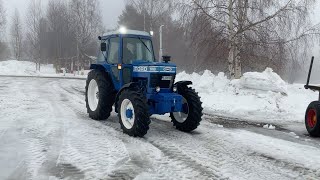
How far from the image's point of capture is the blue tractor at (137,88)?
710 cm

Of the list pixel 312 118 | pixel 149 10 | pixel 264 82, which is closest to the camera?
pixel 312 118

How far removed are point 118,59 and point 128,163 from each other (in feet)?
11.3

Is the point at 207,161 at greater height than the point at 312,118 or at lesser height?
lesser

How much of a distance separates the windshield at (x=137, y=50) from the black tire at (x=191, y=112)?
49.6 inches

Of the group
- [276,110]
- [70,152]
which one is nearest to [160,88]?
[70,152]

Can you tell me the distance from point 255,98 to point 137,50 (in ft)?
18.4

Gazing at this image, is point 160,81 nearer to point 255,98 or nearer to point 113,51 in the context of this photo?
point 113,51

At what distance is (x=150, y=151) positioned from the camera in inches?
234

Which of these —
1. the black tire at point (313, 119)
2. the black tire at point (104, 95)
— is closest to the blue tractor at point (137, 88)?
the black tire at point (104, 95)

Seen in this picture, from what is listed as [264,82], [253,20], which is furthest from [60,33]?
[264,82]

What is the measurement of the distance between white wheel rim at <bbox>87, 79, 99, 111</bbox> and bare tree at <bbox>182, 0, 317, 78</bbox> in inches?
326

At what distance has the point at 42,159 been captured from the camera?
5.31 meters

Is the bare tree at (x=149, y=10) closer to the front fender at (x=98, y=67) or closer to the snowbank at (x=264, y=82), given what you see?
the snowbank at (x=264, y=82)

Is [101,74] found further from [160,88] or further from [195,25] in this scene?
[195,25]
